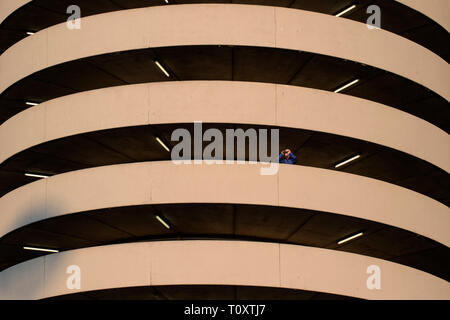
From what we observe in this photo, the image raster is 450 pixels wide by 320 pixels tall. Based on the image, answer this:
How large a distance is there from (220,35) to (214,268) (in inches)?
291

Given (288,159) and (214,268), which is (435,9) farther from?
(214,268)

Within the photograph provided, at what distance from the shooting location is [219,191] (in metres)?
35.7

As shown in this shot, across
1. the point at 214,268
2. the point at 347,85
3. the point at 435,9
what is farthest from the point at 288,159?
the point at 435,9

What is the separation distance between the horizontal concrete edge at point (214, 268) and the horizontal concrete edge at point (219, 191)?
4.51 ft

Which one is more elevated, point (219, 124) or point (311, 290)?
point (219, 124)

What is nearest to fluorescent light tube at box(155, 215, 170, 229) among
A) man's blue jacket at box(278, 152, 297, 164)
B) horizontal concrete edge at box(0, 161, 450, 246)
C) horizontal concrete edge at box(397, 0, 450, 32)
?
horizontal concrete edge at box(0, 161, 450, 246)

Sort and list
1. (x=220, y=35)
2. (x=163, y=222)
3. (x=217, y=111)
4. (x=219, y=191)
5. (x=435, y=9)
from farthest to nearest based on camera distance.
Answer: (x=435, y=9), (x=163, y=222), (x=220, y=35), (x=217, y=111), (x=219, y=191)

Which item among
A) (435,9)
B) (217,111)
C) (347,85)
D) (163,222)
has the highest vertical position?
(435,9)

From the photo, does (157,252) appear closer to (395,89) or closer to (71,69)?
(71,69)
